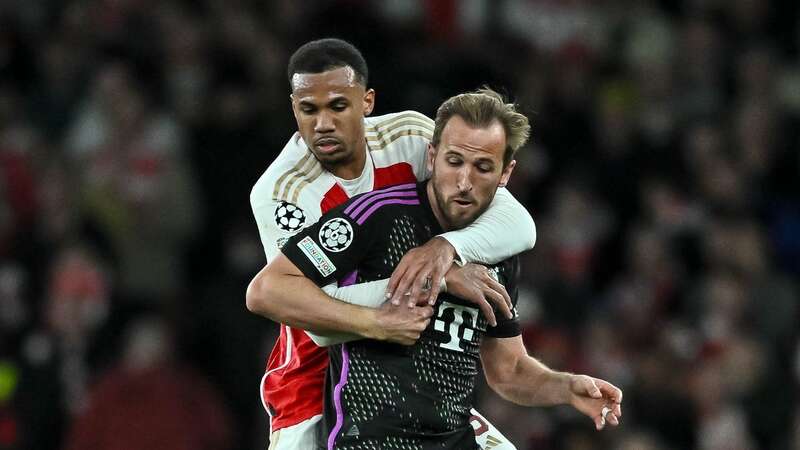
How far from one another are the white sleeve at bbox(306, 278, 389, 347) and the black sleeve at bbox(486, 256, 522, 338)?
46 cm

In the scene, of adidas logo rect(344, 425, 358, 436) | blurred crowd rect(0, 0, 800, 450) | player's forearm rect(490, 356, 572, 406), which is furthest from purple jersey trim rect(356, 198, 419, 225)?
blurred crowd rect(0, 0, 800, 450)

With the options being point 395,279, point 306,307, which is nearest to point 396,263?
point 395,279

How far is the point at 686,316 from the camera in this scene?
30.3ft

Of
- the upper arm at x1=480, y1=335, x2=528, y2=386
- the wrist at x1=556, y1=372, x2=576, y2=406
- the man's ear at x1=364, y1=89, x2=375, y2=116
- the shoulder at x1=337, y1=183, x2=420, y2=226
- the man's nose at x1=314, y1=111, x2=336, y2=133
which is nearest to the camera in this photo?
the shoulder at x1=337, y1=183, x2=420, y2=226

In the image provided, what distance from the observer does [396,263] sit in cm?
450

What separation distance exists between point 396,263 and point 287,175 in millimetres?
661

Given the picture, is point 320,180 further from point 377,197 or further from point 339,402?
point 339,402

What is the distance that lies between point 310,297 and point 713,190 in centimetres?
580

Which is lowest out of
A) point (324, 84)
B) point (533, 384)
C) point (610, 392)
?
point (533, 384)

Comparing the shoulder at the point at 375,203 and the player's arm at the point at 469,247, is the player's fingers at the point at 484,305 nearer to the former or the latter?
the player's arm at the point at 469,247

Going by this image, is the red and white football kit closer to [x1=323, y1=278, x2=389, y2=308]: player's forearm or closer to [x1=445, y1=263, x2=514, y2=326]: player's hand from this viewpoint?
[x1=445, y1=263, x2=514, y2=326]: player's hand

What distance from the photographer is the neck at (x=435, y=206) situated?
4.62 m

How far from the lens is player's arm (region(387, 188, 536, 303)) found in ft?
14.3

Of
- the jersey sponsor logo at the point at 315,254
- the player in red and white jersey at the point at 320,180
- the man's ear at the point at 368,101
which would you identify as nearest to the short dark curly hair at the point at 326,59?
the player in red and white jersey at the point at 320,180
